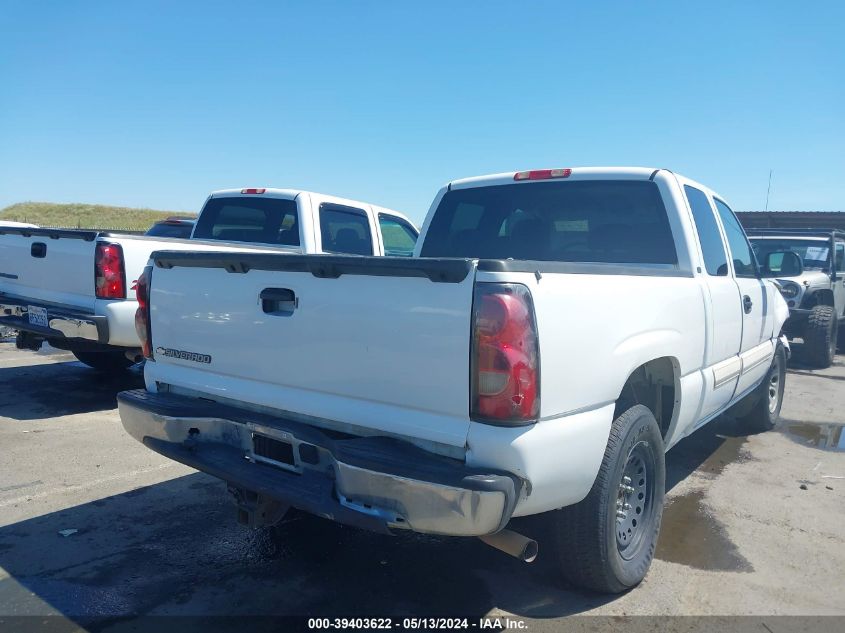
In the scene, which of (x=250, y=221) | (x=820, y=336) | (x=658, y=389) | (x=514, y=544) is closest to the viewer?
(x=514, y=544)

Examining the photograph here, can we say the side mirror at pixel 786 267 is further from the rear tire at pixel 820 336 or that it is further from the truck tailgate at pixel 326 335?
the rear tire at pixel 820 336

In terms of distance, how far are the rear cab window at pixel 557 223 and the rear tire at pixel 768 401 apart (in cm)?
280

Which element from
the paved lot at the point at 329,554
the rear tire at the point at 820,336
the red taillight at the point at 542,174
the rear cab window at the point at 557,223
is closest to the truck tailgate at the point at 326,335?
the paved lot at the point at 329,554

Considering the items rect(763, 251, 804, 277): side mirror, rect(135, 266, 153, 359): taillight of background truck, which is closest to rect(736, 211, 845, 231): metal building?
rect(763, 251, 804, 277): side mirror

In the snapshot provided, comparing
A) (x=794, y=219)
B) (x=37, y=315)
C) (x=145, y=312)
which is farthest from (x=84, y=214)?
(x=145, y=312)

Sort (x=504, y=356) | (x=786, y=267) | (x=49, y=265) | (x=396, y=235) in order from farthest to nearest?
(x=396, y=235) → (x=49, y=265) → (x=786, y=267) → (x=504, y=356)

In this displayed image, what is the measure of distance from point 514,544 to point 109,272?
4857 mm

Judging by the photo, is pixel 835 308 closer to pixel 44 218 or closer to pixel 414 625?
pixel 414 625

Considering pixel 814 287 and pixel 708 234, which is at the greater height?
pixel 708 234

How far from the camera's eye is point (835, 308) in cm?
1073

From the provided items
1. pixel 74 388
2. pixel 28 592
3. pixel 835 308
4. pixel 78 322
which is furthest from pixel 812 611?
pixel 835 308

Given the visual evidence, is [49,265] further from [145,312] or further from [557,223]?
[557,223]

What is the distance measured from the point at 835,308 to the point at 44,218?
49107 mm

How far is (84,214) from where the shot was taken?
171 feet
